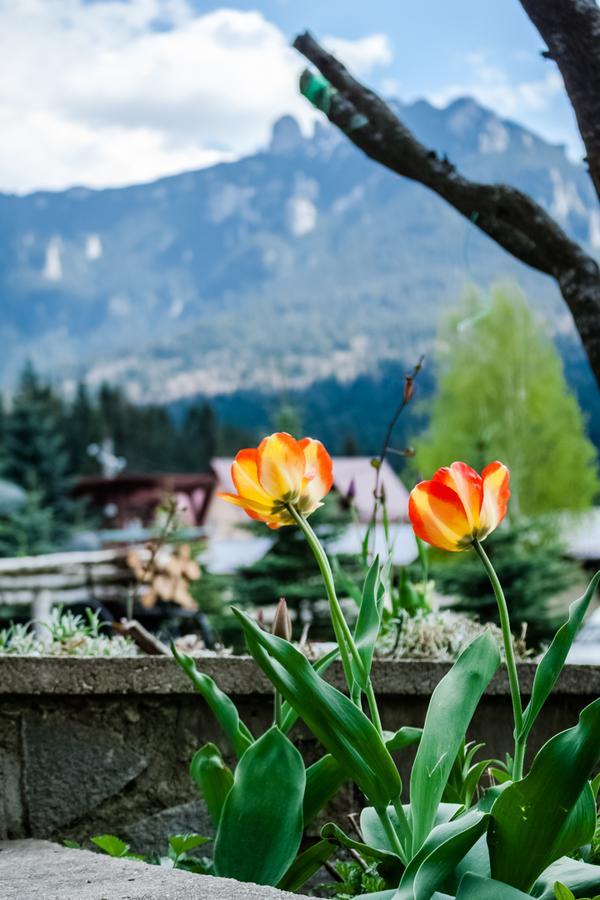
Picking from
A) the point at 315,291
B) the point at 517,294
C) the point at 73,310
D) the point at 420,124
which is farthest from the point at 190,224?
the point at 517,294

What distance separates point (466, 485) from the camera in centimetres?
159

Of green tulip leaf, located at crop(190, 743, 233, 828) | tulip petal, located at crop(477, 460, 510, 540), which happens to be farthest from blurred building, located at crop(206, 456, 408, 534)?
tulip petal, located at crop(477, 460, 510, 540)

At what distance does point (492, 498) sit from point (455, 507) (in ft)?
0.23

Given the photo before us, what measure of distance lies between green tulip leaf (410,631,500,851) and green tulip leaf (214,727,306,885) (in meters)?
0.26

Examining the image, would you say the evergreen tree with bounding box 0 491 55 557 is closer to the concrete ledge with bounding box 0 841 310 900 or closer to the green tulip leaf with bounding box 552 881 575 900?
the concrete ledge with bounding box 0 841 310 900

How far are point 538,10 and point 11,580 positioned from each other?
7528 millimetres

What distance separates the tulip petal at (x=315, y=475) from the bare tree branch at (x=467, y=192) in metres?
1.61

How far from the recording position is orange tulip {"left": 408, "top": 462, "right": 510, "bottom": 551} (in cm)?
159

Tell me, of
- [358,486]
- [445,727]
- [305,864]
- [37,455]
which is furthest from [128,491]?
[445,727]

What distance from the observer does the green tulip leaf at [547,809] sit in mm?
1418

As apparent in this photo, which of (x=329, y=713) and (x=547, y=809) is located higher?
(x=329, y=713)

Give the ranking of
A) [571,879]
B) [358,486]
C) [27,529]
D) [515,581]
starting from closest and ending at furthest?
[571,879], [515,581], [27,529], [358,486]

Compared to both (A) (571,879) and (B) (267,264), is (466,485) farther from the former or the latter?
(B) (267,264)

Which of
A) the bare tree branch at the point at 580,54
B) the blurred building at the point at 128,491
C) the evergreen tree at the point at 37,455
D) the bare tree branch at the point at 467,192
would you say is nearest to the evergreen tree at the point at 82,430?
the blurred building at the point at 128,491
